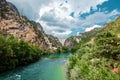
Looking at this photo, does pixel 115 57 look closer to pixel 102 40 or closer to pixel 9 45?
pixel 102 40

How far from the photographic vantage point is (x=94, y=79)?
30406 mm

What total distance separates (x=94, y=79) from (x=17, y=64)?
6385 cm

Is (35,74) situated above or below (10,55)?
below

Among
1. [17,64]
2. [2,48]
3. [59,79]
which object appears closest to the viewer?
[59,79]

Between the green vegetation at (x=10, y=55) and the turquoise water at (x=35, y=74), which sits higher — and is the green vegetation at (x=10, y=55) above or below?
above

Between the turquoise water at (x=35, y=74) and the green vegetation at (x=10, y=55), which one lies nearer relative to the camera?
the turquoise water at (x=35, y=74)

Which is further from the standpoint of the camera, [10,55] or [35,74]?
[10,55]


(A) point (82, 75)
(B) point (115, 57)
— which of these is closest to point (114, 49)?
(B) point (115, 57)

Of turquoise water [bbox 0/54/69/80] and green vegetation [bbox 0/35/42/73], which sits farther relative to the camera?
green vegetation [bbox 0/35/42/73]

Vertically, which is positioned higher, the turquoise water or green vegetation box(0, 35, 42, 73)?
green vegetation box(0, 35, 42, 73)

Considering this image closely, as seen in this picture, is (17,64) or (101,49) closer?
(101,49)

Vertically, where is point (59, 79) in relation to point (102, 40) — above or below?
below

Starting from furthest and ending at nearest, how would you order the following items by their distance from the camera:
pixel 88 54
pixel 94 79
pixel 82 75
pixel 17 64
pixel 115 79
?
pixel 17 64
pixel 88 54
pixel 82 75
pixel 94 79
pixel 115 79

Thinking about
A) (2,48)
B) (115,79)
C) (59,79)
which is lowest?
(59,79)
